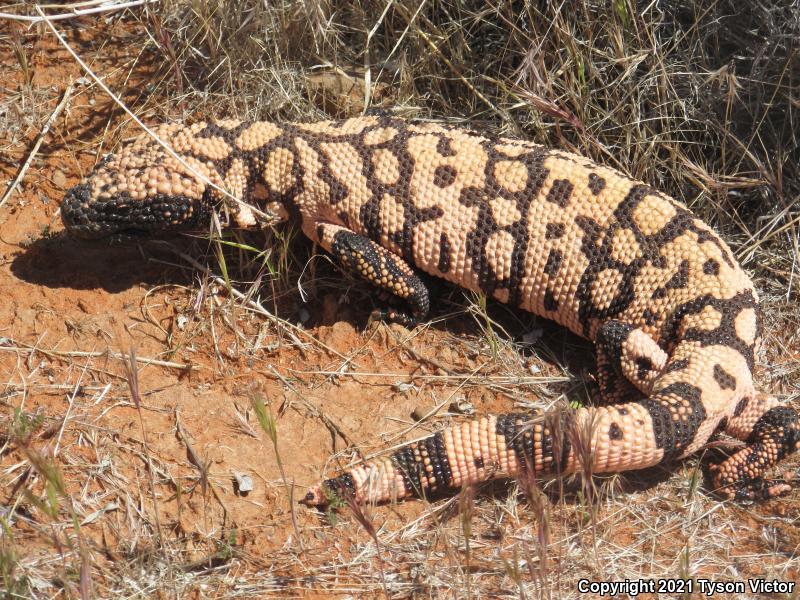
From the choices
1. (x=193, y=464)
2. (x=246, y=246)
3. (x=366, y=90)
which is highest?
(x=366, y=90)

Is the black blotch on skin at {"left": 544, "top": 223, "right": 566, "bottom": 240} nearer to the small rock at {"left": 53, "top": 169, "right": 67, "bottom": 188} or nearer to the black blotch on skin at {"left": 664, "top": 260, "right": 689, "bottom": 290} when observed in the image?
the black blotch on skin at {"left": 664, "top": 260, "right": 689, "bottom": 290}

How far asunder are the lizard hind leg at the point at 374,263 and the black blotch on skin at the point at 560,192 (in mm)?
645

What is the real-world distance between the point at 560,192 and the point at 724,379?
3.16 ft

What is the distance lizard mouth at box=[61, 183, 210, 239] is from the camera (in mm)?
3398

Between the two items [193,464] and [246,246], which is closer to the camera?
[193,464]

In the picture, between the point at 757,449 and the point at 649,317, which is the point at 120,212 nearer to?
the point at 649,317

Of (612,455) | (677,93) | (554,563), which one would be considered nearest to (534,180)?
(677,93)

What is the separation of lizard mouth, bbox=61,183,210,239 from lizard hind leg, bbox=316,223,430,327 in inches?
22.8

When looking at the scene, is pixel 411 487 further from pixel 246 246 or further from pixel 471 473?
pixel 246 246

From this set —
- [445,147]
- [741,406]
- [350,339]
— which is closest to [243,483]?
[350,339]

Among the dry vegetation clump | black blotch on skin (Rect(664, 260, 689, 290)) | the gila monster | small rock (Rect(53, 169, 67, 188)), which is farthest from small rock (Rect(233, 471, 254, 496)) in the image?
small rock (Rect(53, 169, 67, 188))

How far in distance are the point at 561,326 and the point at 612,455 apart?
0.97m

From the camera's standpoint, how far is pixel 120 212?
3420mm

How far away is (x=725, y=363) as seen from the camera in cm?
296
